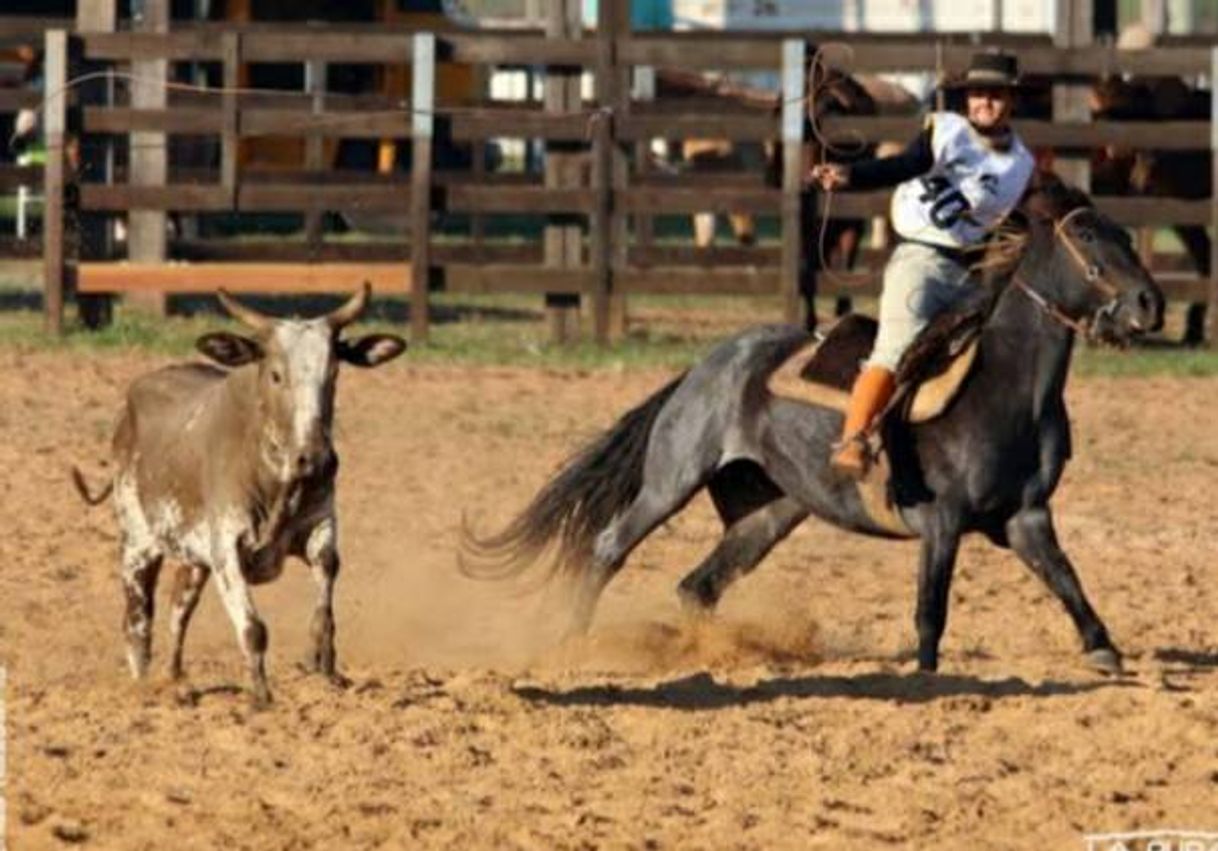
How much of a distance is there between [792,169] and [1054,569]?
381 inches

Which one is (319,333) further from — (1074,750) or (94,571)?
(94,571)

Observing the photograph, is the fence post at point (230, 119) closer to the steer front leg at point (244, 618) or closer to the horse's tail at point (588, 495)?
the horse's tail at point (588, 495)

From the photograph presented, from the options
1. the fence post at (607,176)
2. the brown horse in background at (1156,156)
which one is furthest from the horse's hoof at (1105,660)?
the brown horse in background at (1156,156)

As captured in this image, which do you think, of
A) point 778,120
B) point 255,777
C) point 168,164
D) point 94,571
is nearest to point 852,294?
point 778,120

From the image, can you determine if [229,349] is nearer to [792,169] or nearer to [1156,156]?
[792,169]

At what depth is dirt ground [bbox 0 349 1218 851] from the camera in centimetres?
855

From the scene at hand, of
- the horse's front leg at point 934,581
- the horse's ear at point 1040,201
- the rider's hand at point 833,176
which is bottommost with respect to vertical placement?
the horse's front leg at point 934,581

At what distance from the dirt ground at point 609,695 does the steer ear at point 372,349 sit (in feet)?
3.21

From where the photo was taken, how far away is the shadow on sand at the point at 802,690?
1017cm

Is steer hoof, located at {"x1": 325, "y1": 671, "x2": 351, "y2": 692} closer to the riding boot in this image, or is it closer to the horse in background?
the riding boot

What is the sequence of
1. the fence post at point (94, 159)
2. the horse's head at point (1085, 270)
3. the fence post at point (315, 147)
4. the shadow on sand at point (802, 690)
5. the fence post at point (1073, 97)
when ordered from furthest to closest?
the fence post at point (315, 147) < the fence post at point (1073, 97) < the fence post at point (94, 159) < the horse's head at point (1085, 270) < the shadow on sand at point (802, 690)

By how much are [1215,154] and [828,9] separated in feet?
76.0

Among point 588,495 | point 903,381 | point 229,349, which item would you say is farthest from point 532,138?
point 229,349

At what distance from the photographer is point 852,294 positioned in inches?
877
